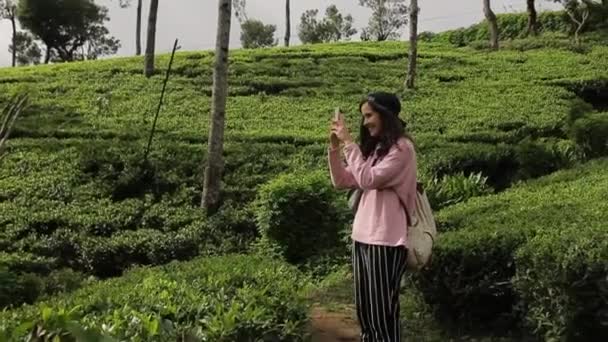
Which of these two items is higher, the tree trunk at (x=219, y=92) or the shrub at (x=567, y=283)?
the tree trunk at (x=219, y=92)

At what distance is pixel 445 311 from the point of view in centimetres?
558

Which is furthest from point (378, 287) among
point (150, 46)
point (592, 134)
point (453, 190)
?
point (150, 46)

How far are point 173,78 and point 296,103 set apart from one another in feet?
11.8

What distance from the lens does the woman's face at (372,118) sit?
418cm

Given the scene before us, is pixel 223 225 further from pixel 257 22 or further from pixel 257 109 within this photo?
pixel 257 22

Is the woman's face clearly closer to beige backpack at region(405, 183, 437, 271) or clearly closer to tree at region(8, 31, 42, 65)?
beige backpack at region(405, 183, 437, 271)

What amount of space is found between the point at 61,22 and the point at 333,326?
29.5 metres

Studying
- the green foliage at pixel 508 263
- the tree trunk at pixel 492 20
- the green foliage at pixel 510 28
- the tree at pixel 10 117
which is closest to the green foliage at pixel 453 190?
the green foliage at pixel 508 263

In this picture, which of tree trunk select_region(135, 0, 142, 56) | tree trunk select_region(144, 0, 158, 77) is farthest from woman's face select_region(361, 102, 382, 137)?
tree trunk select_region(135, 0, 142, 56)

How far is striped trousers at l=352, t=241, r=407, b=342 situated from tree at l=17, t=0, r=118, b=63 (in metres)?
29.7

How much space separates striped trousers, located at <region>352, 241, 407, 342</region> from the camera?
4145 millimetres

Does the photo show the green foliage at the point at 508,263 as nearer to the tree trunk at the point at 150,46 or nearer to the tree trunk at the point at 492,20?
the tree trunk at the point at 150,46

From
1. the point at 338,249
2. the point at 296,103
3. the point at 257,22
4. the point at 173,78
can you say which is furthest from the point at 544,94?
the point at 257,22

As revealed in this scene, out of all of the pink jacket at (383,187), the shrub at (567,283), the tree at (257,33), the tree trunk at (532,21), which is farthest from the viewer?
the tree at (257,33)
